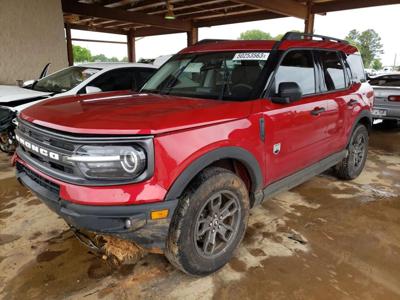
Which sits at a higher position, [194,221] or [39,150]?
[39,150]

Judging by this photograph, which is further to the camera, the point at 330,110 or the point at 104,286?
the point at 330,110

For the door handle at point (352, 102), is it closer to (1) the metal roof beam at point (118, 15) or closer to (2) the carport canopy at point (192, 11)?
(2) the carport canopy at point (192, 11)

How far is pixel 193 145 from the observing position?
7.04 feet

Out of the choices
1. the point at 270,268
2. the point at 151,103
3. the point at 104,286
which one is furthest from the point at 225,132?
the point at 104,286

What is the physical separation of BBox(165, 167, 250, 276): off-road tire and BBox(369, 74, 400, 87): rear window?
7.14 m

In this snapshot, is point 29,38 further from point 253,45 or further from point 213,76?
point 253,45

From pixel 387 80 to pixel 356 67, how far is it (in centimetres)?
467

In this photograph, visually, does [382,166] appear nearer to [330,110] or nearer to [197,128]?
[330,110]

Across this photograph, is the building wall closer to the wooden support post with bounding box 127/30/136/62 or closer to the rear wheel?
the rear wheel

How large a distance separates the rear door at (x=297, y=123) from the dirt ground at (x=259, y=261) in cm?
59

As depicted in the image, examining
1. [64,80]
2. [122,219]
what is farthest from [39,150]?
[64,80]

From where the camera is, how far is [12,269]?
8.39 feet

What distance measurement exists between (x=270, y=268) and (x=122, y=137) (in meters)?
1.57

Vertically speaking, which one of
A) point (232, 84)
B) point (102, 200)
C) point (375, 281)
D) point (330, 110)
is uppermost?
point (232, 84)
